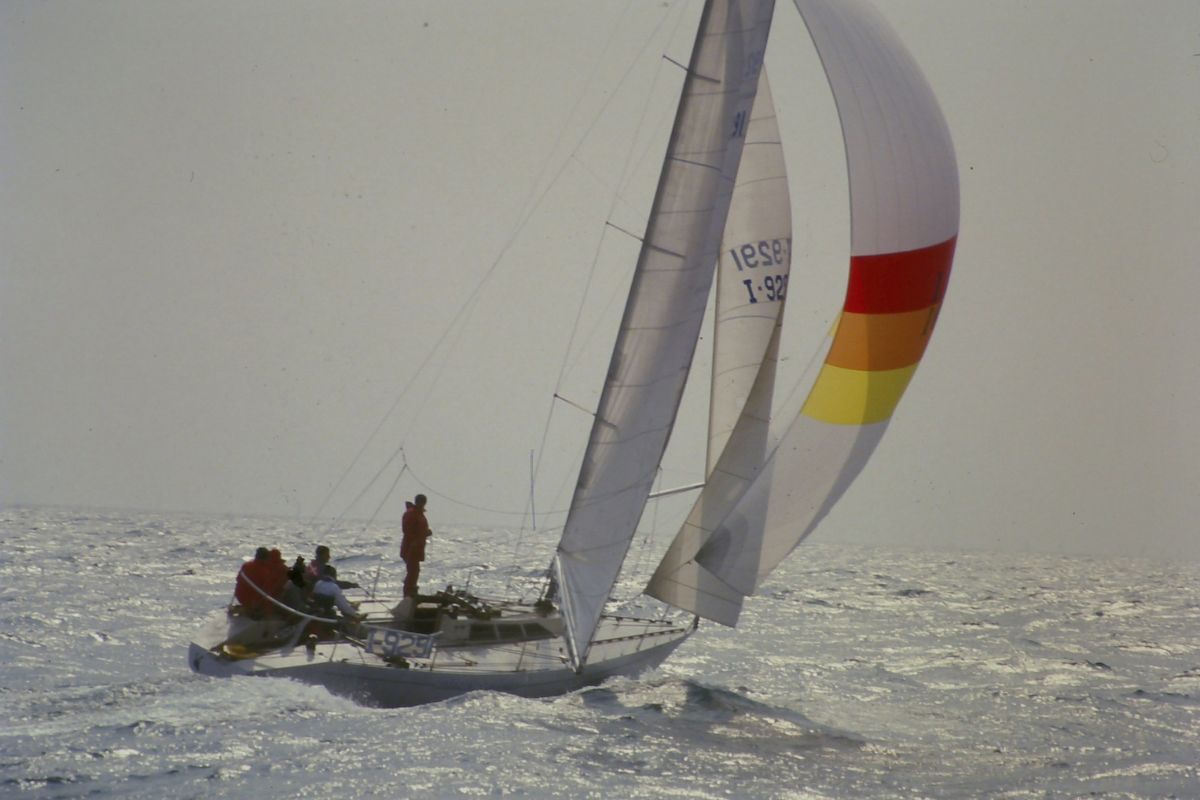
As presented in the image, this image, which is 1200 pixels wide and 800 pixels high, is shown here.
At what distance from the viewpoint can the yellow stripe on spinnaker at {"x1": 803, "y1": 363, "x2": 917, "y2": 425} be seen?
13.8m

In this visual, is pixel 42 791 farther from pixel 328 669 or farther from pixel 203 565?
pixel 203 565

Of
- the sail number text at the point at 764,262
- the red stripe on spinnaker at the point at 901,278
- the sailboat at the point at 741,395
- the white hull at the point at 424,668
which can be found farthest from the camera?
the sail number text at the point at 764,262

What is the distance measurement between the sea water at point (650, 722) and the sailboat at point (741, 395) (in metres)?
0.62

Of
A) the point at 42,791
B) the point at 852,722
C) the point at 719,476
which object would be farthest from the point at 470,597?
the point at 42,791

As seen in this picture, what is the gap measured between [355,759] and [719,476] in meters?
5.43

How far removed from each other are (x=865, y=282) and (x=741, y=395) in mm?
1821

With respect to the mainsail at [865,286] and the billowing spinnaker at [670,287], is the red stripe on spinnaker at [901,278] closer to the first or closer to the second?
the mainsail at [865,286]

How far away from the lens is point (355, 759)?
10617 millimetres

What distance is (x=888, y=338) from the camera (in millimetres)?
13820

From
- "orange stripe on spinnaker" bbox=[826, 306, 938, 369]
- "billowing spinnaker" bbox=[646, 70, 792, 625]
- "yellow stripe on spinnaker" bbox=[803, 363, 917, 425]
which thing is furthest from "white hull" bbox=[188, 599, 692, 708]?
"orange stripe on spinnaker" bbox=[826, 306, 938, 369]

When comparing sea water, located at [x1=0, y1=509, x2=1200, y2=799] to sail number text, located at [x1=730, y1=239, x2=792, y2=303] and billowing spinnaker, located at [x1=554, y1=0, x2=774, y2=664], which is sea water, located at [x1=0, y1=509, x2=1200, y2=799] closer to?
billowing spinnaker, located at [x1=554, y1=0, x2=774, y2=664]

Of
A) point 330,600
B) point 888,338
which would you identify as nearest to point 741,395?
A: point 888,338

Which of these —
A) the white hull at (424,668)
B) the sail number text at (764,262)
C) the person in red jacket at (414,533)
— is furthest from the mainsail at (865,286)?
the person in red jacket at (414,533)

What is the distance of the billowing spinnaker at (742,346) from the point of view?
14578mm
